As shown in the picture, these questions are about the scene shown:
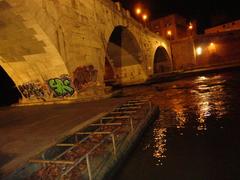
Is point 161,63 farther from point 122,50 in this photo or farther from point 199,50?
point 122,50

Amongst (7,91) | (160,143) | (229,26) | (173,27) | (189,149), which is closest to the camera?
(189,149)

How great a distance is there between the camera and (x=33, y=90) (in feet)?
51.4

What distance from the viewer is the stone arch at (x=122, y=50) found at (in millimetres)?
27742

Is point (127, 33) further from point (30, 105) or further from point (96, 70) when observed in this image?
point (30, 105)

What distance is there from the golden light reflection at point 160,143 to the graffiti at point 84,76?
7.06 meters

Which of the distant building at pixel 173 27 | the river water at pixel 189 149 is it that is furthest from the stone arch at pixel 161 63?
the river water at pixel 189 149

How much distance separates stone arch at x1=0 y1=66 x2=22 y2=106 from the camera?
2238cm

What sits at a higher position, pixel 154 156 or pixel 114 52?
pixel 114 52

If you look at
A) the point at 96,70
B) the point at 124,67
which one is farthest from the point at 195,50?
the point at 96,70

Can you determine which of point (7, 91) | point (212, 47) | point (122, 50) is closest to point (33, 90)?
point (7, 91)

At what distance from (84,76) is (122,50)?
16.6 metres

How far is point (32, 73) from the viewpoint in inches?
589

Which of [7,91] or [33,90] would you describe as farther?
[7,91]

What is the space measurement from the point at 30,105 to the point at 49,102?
5.20 ft
